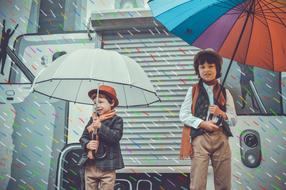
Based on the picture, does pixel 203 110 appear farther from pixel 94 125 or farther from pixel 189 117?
pixel 94 125

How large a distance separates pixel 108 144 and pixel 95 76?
669mm

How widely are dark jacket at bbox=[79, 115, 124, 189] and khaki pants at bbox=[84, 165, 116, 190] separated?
0.05 m

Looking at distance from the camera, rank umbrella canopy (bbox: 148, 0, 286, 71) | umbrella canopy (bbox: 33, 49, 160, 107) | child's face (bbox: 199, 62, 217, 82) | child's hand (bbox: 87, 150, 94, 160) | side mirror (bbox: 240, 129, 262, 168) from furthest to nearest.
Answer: side mirror (bbox: 240, 129, 262, 168) < child's face (bbox: 199, 62, 217, 82) < child's hand (bbox: 87, 150, 94, 160) < umbrella canopy (bbox: 33, 49, 160, 107) < umbrella canopy (bbox: 148, 0, 286, 71)

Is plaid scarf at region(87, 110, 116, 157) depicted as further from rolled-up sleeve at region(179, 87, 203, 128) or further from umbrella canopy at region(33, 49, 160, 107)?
rolled-up sleeve at region(179, 87, 203, 128)

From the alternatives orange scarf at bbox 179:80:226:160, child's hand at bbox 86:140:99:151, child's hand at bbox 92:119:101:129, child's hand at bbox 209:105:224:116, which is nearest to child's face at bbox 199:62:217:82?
orange scarf at bbox 179:80:226:160

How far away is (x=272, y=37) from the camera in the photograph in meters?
3.29

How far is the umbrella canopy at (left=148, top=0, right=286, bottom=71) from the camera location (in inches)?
121

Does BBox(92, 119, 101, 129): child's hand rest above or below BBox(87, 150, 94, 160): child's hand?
above

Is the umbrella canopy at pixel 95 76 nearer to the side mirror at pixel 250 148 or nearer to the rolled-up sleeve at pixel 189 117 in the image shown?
the rolled-up sleeve at pixel 189 117

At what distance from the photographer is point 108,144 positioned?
3.44 m

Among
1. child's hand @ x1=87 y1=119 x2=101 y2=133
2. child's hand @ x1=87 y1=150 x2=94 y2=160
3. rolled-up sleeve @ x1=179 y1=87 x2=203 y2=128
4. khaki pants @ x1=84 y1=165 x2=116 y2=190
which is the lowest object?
khaki pants @ x1=84 y1=165 x2=116 y2=190

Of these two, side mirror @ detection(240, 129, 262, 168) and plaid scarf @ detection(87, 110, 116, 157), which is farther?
side mirror @ detection(240, 129, 262, 168)

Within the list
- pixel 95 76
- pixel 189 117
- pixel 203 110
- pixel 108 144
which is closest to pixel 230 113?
pixel 203 110

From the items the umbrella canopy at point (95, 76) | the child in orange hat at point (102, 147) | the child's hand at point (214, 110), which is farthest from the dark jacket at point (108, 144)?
the child's hand at point (214, 110)
